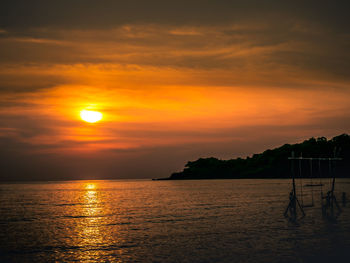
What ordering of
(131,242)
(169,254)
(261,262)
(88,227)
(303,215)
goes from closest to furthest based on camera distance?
(261,262)
(169,254)
(131,242)
(88,227)
(303,215)

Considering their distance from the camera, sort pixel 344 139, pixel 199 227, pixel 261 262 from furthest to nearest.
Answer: pixel 344 139, pixel 199 227, pixel 261 262

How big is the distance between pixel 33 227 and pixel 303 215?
2502cm

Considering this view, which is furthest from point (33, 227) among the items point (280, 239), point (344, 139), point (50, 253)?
point (344, 139)

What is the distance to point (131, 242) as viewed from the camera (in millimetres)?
24141

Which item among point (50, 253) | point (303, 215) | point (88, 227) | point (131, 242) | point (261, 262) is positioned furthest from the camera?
point (303, 215)

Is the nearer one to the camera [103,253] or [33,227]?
[103,253]

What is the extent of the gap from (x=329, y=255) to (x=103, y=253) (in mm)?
11807

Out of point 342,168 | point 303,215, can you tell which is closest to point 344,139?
point 342,168

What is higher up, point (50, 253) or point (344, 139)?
point (344, 139)

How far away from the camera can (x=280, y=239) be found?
22.9 m

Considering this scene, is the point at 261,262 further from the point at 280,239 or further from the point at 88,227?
the point at 88,227

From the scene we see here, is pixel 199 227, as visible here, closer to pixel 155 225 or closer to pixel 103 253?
pixel 155 225

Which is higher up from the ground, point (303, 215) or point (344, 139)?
point (344, 139)

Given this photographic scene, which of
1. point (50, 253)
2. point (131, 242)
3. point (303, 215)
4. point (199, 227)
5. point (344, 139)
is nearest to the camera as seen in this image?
point (50, 253)
